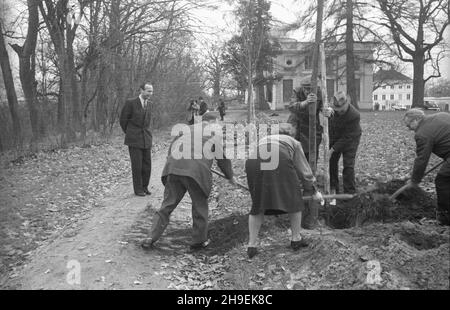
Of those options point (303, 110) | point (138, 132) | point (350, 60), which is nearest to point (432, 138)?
point (303, 110)

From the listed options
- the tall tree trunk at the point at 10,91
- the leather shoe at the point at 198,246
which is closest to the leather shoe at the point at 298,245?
the leather shoe at the point at 198,246

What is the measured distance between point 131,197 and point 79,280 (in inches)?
149

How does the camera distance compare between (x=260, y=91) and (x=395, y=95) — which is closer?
(x=260, y=91)

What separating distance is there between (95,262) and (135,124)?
3.62m

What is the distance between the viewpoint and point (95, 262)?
5.05 meters

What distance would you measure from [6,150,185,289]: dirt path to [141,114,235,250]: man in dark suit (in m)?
0.40

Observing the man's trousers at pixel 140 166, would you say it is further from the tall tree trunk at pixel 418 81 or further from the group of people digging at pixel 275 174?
the tall tree trunk at pixel 418 81

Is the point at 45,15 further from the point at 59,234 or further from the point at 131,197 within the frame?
the point at 59,234

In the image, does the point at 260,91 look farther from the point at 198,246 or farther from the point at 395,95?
the point at 395,95

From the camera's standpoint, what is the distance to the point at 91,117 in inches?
961

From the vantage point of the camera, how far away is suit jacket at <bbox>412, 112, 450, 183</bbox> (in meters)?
5.71

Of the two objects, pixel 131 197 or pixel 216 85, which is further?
pixel 216 85

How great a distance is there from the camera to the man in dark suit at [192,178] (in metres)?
5.47

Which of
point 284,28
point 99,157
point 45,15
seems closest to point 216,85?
point 284,28
